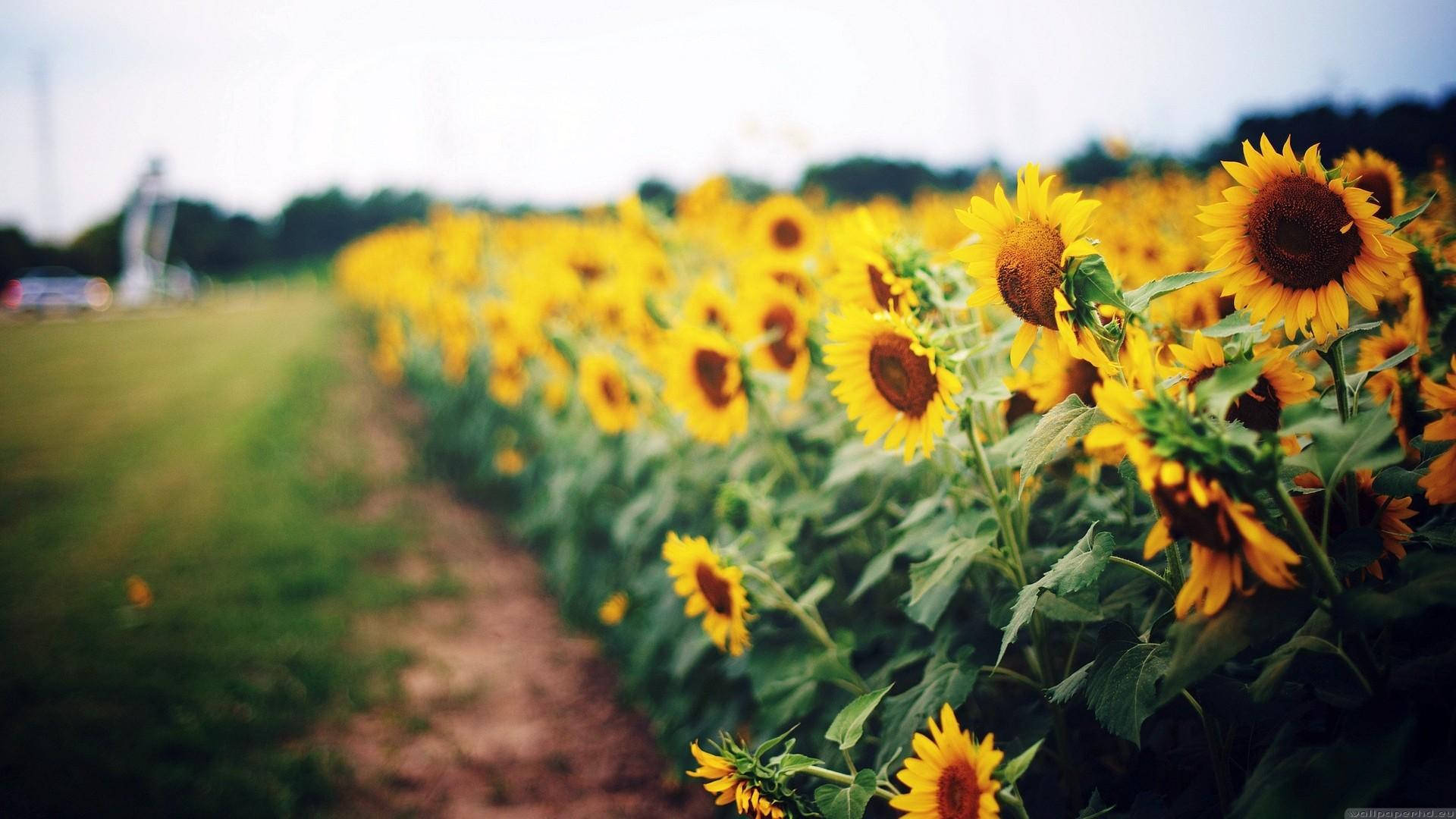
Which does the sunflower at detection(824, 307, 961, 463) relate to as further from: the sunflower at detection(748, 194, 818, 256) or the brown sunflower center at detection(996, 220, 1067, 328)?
the sunflower at detection(748, 194, 818, 256)

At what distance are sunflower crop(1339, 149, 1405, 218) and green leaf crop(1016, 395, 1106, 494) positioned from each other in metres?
1.24

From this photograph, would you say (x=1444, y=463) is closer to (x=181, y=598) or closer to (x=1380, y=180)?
(x=1380, y=180)

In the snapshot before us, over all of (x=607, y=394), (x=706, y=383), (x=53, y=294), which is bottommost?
(x=53, y=294)

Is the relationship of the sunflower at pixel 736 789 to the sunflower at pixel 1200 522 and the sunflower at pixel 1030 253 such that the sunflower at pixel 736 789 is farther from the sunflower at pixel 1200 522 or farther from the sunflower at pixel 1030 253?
the sunflower at pixel 1030 253

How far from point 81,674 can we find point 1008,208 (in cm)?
454

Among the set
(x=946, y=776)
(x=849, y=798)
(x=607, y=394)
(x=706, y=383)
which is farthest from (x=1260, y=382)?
(x=607, y=394)

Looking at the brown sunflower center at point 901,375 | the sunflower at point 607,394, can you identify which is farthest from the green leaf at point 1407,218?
the sunflower at point 607,394

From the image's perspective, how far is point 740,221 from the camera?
5.16 m

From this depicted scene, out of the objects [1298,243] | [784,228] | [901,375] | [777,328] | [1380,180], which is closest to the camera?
[1298,243]

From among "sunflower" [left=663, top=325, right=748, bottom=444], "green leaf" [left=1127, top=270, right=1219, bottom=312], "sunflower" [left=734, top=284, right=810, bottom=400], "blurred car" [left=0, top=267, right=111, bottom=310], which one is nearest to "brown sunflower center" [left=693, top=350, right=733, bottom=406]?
"sunflower" [left=663, top=325, right=748, bottom=444]

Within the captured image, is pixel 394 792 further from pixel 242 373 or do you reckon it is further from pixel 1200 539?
pixel 242 373

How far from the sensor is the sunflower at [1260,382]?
124cm

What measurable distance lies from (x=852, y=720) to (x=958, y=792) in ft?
0.65

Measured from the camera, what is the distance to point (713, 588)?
1.79 metres
